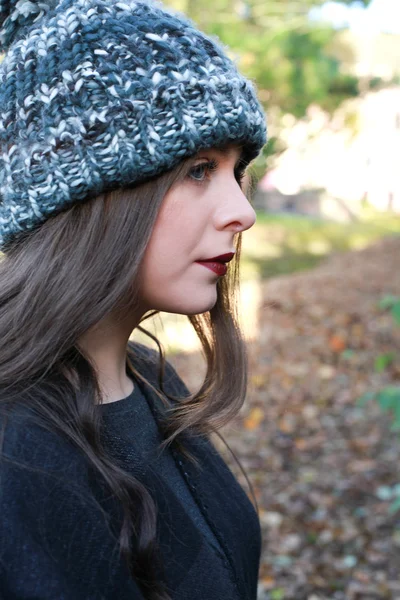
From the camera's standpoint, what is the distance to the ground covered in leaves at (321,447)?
386cm

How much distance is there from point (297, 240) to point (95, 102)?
14.9 meters

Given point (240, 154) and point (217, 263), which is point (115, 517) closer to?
point (217, 263)

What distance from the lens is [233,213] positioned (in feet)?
4.77

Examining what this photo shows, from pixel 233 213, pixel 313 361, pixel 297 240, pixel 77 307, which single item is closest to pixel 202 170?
pixel 233 213

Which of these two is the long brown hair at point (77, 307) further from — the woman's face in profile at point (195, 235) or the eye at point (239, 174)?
the eye at point (239, 174)

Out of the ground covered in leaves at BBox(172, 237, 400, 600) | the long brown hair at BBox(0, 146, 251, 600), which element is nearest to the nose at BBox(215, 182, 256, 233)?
the long brown hair at BBox(0, 146, 251, 600)

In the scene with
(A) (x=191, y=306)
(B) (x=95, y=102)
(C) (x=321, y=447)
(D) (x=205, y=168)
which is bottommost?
(C) (x=321, y=447)

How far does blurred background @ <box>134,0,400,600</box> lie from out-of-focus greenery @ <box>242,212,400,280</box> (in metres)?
0.11

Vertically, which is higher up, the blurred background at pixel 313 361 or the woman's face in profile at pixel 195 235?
the woman's face in profile at pixel 195 235

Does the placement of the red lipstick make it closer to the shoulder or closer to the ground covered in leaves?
the shoulder

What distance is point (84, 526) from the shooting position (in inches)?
46.6

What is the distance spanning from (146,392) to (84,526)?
58 centimetres

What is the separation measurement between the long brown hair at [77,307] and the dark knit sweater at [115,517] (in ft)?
0.19

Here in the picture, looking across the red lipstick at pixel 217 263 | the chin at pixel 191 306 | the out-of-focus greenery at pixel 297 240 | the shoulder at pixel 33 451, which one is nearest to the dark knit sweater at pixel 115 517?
the shoulder at pixel 33 451
